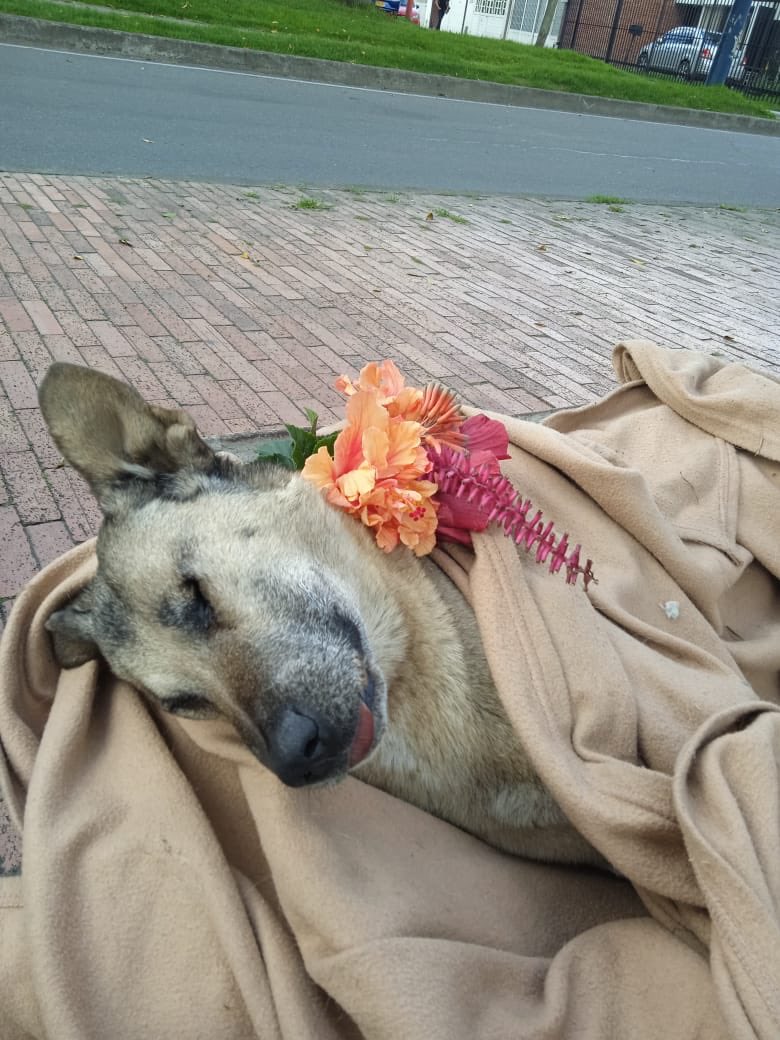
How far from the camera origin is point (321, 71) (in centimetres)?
1714

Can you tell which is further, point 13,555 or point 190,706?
point 13,555

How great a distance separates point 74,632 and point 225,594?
0.47 meters

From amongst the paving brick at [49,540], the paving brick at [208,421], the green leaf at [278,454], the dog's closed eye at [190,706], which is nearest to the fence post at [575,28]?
the paving brick at [208,421]

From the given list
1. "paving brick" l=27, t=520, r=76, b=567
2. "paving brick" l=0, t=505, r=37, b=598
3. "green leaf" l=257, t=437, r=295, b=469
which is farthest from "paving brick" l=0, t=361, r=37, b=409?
"green leaf" l=257, t=437, r=295, b=469

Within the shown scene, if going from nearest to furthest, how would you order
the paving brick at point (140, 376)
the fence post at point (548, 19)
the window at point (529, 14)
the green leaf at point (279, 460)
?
the green leaf at point (279, 460) < the paving brick at point (140, 376) < the fence post at point (548, 19) < the window at point (529, 14)

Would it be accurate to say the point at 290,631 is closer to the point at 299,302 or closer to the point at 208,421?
the point at 208,421

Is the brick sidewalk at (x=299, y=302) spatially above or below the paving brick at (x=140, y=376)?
above

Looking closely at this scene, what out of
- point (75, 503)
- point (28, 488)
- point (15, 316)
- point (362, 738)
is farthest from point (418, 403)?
point (15, 316)

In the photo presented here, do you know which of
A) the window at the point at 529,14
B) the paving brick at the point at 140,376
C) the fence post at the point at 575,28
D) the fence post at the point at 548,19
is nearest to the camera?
the paving brick at the point at 140,376

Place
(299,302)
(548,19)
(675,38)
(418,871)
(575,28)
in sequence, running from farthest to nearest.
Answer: (575,28) → (675,38) → (548,19) → (299,302) → (418,871)

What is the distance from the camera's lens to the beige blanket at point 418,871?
1870 mm

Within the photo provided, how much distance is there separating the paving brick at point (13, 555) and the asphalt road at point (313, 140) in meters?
→ 6.17

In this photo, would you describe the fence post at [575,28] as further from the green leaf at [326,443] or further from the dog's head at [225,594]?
the dog's head at [225,594]

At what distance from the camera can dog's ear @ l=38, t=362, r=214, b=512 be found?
2500 millimetres
